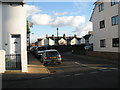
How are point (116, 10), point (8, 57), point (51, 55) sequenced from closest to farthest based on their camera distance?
point (8, 57), point (51, 55), point (116, 10)

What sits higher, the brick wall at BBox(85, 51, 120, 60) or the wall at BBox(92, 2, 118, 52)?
the wall at BBox(92, 2, 118, 52)

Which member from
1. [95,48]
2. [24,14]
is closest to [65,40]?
[95,48]

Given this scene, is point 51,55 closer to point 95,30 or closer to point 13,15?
point 13,15

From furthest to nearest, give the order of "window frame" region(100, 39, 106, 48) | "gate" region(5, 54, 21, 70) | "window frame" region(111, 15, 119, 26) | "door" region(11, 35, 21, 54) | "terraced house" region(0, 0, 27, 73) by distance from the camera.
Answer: "window frame" region(100, 39, 106, 48) < "window frame" region(111, 15, 119, 26) < "door" region(11, 35, 21, 54) < "terraced house" region(0, 0, 27, 73) < "gate" region(5, 54, 21, 70)

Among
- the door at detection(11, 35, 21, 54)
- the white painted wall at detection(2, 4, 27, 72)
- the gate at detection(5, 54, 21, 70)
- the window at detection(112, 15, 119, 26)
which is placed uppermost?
the window at detection(112, 15, 119, 26)

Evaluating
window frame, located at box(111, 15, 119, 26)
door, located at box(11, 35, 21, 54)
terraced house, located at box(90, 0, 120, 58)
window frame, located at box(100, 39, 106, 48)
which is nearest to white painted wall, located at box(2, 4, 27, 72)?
door, located at box(11, 35, 21, 54)

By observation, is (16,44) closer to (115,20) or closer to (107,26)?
(115,20)

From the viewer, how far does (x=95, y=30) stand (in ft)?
99.1

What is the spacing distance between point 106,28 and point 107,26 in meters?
0.41

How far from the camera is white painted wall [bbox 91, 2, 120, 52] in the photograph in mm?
24516

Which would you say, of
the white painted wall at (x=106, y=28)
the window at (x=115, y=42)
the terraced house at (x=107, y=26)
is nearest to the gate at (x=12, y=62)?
the terraced house at (x=107, y=26)

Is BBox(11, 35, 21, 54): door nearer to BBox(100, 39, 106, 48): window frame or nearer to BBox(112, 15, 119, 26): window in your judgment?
BBox(112, 15, 119, 26): window

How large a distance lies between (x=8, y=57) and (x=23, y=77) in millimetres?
3733

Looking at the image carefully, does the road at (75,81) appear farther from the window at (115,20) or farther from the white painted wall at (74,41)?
the white painted wall at (74,41)
